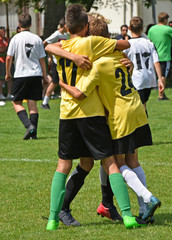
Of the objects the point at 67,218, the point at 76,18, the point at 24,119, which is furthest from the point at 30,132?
the point at 76,18

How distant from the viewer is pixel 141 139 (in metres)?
5.24

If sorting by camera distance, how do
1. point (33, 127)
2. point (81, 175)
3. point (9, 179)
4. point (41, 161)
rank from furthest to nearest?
point (33, 127)
point (41, 161)
point (9, 179)
point (81, 175)

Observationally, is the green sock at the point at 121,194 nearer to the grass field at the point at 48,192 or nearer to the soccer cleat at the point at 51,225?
the grass field at the point at 48,192

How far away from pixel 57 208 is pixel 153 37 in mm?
12313

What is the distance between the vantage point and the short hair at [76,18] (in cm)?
495

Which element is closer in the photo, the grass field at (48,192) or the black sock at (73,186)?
the grass field at (48,192)

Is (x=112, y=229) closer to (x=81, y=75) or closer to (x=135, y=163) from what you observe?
(x=135, y=163)

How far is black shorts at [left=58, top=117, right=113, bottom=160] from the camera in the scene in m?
4.99

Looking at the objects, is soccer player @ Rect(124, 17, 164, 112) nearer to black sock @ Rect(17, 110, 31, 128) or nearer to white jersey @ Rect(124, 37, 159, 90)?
white jersey @ Rect(124, 37, 159, 90)

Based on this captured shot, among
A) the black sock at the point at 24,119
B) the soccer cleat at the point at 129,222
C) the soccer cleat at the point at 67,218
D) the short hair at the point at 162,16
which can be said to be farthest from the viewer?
the short hair at the point at 162,16

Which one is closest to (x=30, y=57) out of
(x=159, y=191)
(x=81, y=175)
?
(x=159, y=191)

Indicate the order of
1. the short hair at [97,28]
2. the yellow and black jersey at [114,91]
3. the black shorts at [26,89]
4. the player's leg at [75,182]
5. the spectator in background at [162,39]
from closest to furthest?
the yellow and black jersey at [114,91] → the short hair at [97,28] → the player's leg at [75,182] → the black shorts at [26,89] → the spectator in background at [162,39]

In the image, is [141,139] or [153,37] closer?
[141,139]

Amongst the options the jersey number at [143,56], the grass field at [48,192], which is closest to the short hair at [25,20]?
the grass field at [48,192]
